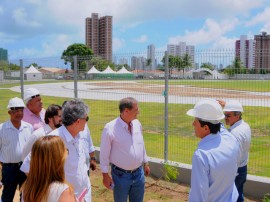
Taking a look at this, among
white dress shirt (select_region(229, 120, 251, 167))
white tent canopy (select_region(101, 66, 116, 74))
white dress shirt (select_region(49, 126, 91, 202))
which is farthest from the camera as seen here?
white tent canopy (select_region(101, 66, 116, 74))

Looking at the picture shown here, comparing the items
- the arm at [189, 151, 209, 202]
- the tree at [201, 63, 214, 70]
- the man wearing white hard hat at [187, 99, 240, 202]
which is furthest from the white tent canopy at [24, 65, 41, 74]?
the arm at [189, 151, 209, 202]

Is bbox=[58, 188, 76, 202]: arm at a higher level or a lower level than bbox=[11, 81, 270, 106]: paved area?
lower

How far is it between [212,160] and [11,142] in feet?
10.4

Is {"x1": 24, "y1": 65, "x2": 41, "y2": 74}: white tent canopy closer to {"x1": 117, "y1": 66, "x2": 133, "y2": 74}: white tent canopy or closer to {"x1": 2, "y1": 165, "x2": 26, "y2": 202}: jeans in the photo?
{"x1": 117, "y1": 66, "x2": 133, "y2": 74}: white tent canopy

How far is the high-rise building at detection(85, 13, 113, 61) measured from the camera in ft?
456

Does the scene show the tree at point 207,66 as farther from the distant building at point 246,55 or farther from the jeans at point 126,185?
the jeans at point 126,185

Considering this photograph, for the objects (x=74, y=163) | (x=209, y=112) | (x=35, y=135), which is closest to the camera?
(x=209, y=112)

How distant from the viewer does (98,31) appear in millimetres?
143250

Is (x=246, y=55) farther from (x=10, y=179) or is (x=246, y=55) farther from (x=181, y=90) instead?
(x=10, y=179)

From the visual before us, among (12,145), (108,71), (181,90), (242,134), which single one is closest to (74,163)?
(12,145)

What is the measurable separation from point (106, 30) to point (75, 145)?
142831mm

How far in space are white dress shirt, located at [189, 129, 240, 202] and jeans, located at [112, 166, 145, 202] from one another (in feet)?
→ 5.70

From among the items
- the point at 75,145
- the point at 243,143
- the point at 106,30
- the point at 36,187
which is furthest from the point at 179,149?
the point at 106,30

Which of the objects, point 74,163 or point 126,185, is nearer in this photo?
point 74,163
